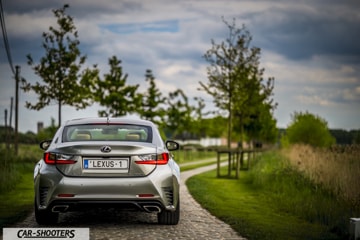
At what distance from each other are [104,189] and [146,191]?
0.60 metres

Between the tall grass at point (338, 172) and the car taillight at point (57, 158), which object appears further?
the tall grass at point (338, 172)

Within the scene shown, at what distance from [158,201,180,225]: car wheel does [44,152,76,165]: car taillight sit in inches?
71.8

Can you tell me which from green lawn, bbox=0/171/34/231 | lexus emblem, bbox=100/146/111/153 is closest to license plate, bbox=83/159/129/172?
lexus emblem, bbox=100/146/111/153

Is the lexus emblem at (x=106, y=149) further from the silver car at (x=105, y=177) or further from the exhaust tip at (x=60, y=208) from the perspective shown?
the exhaust tip at (x=60, y=208)

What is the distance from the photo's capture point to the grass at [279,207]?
1012cm

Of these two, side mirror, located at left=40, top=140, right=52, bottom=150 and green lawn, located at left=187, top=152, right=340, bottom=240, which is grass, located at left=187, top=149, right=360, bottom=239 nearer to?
green lawn, located at left=187, top=152, right=340, bottom=240

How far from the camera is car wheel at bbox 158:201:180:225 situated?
9805mm

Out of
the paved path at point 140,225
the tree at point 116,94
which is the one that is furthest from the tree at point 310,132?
the paved path at point 140,225

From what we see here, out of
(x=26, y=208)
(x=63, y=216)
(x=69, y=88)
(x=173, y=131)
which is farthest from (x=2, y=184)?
(x=173, y=131)

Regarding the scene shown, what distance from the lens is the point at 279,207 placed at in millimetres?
13922

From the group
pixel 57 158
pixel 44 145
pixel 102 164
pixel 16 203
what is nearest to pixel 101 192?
pixel 102 164

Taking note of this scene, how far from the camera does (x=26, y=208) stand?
41.3 ft

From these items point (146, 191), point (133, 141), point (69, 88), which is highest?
point (69, 88)

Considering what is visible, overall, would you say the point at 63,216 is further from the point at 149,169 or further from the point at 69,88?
the point at 69,88
